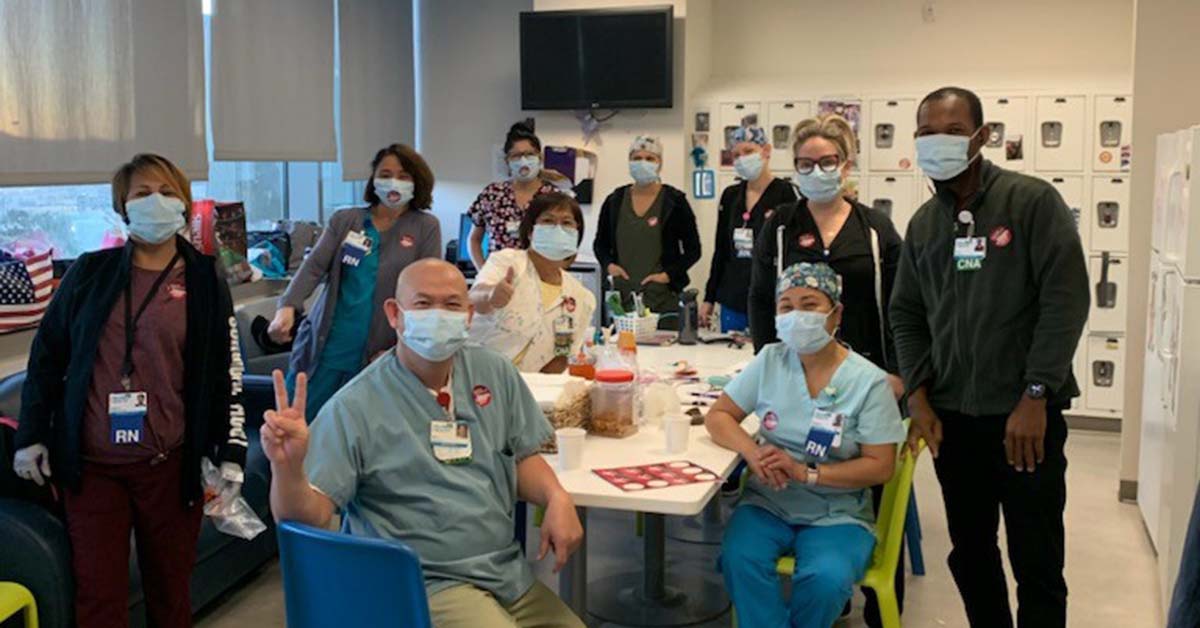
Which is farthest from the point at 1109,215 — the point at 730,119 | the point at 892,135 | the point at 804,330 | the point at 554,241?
the point at 804,330

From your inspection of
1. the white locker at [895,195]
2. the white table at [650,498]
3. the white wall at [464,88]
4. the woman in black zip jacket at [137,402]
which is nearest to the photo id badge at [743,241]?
the white table at [650,498]

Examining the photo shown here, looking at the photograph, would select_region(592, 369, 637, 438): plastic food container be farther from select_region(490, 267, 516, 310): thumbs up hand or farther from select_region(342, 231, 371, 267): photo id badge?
select_region(342, 231, 371, 267): photo id badge

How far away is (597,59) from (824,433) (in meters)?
4.41

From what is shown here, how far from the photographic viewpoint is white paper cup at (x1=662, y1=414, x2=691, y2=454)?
289 centimetres

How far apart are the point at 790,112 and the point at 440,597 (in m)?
5.10

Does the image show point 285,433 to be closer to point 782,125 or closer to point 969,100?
point 969,100

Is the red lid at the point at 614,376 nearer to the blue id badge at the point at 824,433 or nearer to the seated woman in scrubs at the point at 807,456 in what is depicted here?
the seated woman in scrubs at the point at 807,456

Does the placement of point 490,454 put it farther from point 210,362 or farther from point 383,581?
point 210,362

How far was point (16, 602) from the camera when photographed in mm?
2770

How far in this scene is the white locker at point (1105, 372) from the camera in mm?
6293

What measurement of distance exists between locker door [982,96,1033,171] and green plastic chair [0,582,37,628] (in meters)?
5.28

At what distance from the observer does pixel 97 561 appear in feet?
9.08

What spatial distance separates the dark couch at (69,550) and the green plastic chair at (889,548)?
1718mm

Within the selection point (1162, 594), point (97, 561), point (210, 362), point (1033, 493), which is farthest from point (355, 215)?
point (1162, 594)
